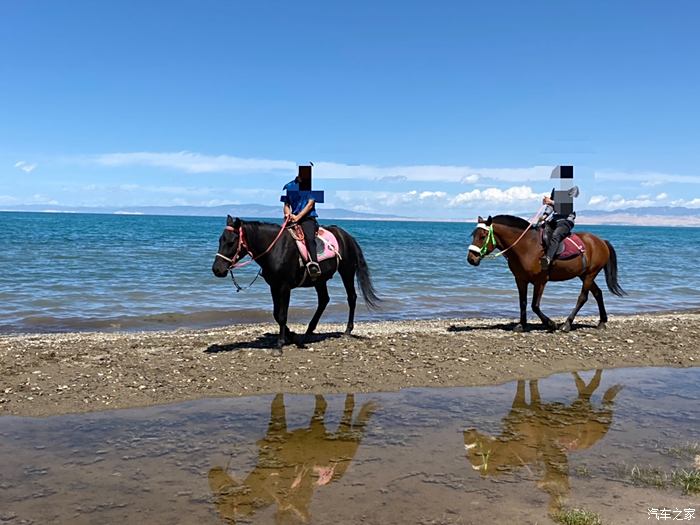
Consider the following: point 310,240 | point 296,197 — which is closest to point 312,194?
point 296,197

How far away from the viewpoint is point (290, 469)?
5.72 m

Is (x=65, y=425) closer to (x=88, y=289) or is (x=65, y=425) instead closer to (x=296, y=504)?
(x=296, y=504)

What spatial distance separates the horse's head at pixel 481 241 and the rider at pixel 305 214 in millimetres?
3506

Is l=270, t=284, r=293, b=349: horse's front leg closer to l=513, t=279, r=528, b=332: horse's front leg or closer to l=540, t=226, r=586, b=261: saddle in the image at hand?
l=513, t=279, r=528, b=332: horse's front leg

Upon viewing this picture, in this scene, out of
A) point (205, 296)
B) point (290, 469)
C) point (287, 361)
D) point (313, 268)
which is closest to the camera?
point (290, 469)

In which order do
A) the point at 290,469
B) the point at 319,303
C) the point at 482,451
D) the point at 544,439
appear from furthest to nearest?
1. the point at 319,303
2. the point at 544,439
3. the point at 482,451
4. the point at 290,469

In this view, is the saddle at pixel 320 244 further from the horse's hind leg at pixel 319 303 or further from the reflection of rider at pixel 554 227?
the reflection of rider at pixel 554 227

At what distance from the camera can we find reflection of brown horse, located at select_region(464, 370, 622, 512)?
5.71m

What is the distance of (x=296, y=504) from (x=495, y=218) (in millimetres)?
8943

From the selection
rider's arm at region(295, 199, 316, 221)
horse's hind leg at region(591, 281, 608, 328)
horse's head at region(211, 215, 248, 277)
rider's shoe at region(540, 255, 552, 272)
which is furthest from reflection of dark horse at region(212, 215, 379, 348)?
horse's hind leg at region(591, 281, 608, 328)

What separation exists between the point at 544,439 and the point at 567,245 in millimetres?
7068

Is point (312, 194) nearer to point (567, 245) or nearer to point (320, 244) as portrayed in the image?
point (320, 244)

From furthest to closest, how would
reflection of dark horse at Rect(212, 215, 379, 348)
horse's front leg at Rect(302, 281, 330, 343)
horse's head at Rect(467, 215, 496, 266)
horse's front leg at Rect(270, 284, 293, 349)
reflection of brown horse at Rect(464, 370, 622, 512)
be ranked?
horse's head at Rect(467, 215, 496, 266) < horse's front leg at Rect(302, 281, 330, 343) < horse's front leg at Rect(270, 284, 293, 349) < reflection of dark horse at Rect(212, 215, 379, 348) < reflection of brown horse at Rect(464, 370, 622, 512)

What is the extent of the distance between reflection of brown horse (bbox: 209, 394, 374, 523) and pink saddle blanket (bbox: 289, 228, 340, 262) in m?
3.78
